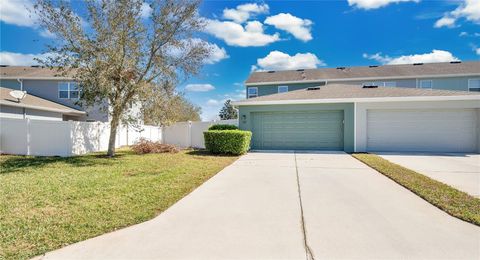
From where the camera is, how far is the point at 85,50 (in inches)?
376

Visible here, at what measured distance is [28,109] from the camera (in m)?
15.5

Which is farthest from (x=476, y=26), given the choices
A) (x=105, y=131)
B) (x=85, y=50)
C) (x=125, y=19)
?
(x=105, y=131)

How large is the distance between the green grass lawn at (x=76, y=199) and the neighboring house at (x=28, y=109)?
7.90 metres

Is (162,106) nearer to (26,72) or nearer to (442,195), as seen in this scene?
(442,195)

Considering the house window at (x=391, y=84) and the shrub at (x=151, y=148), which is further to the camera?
the house window at (x=391, y=84)

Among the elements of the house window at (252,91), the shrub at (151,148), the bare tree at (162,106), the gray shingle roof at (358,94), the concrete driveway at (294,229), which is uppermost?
the house window at (252,91)

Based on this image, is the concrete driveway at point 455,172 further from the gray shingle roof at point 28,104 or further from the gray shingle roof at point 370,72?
the gray shingle roof at point 28,104

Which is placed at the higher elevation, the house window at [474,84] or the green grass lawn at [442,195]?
the house window at [474,84]

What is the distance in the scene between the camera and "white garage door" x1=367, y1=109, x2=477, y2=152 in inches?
474

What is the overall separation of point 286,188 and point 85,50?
917 cm

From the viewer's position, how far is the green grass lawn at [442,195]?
395cm

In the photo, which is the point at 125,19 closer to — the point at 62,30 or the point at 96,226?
the point at 62,30

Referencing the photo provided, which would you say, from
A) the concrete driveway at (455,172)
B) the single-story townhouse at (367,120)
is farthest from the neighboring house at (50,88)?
the concrete driveway at (455,172)

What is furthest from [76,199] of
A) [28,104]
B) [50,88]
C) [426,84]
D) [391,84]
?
[426,84]
